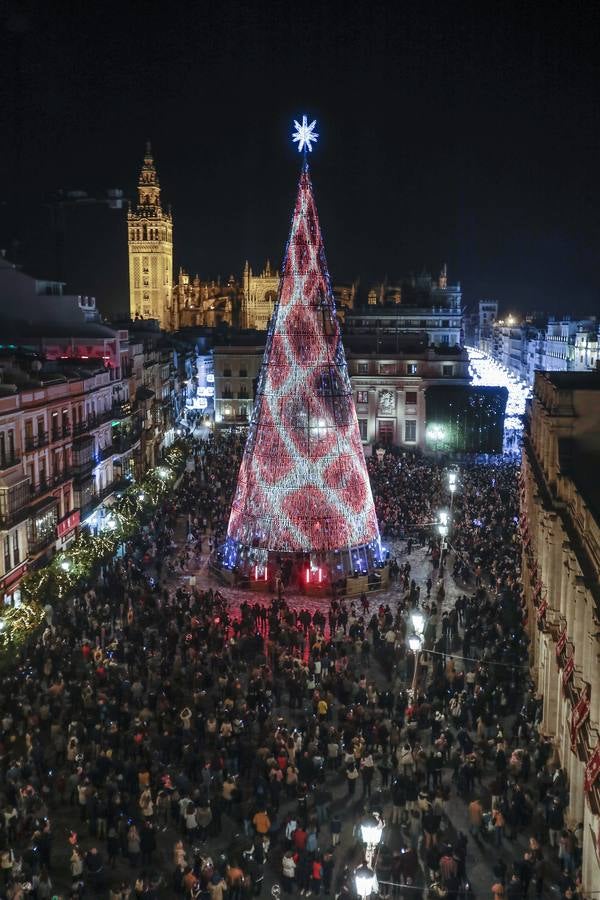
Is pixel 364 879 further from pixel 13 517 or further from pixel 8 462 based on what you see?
pixel 8 462

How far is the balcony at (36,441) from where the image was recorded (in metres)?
34.4

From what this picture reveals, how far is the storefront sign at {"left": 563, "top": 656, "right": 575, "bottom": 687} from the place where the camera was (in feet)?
59.0

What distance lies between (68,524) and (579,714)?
1054 inches

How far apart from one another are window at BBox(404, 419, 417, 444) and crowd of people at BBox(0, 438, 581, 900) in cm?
4181

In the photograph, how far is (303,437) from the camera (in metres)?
33.0

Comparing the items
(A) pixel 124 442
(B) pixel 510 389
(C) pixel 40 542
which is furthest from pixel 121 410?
(B) pixel 510 389

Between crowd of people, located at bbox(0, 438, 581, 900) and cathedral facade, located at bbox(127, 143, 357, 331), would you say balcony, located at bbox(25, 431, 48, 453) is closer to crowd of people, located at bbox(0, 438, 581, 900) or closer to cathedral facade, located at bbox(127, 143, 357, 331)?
crowd of people, located at bbox(0, 438, 581, 900)

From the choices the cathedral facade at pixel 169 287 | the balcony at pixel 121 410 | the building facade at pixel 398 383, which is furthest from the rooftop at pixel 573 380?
the cathedral facade at pixel 169 287

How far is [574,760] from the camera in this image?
17562 millimetres

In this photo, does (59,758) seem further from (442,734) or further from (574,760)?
(574,760)

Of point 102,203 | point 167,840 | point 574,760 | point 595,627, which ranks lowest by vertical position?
point 167,840

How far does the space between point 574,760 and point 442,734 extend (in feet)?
12.4

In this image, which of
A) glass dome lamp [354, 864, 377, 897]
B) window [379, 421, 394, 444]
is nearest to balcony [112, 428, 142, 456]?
→ window [379, 421, 394, 444]

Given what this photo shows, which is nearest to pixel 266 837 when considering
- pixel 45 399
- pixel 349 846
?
Answer: pixel 349 846
